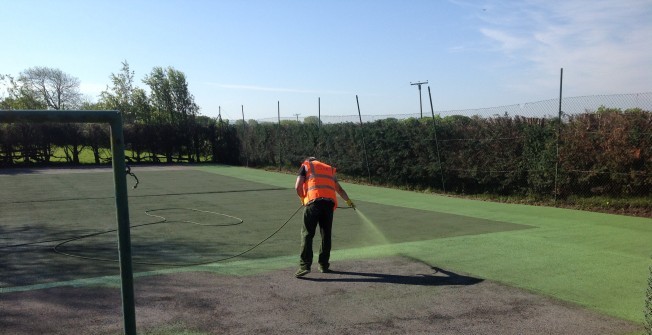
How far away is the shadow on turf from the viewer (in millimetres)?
6047

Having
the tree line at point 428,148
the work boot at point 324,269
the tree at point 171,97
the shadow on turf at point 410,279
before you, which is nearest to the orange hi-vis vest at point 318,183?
the work boot at point 324,269

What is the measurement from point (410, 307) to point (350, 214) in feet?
20.6

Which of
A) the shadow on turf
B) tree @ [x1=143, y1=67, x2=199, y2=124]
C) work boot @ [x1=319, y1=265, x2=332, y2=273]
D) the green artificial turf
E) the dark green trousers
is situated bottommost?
the green artificial turf

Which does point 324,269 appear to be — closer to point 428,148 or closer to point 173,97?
point 428,148

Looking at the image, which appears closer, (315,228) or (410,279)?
(410,279)

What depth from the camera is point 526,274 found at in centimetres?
638

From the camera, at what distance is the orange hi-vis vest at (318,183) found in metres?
6.45

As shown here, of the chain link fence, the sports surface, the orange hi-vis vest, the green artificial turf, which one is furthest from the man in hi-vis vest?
the chain link fence

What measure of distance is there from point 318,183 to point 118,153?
3520 mm

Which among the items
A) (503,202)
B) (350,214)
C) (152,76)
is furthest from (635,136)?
(152,76)

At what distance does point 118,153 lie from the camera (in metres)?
3.19

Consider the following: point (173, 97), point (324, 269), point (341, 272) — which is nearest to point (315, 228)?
point (324, 269)

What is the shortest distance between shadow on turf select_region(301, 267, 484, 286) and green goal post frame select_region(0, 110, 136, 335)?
312cm

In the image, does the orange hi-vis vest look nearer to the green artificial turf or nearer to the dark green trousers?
the dark green trousers
